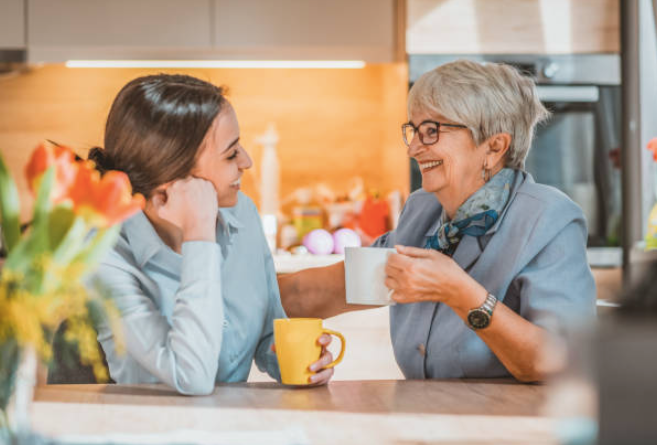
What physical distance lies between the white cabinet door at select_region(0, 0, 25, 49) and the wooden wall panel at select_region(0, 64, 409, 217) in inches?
16.0

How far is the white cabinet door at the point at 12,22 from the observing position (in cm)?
287

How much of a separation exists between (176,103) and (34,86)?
7.65 feet

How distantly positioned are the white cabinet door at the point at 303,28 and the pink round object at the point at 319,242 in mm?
719

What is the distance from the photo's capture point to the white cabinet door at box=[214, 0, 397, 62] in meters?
2.92

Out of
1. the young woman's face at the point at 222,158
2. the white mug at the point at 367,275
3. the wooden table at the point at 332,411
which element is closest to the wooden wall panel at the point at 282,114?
the young woman's face at the point at 222,158

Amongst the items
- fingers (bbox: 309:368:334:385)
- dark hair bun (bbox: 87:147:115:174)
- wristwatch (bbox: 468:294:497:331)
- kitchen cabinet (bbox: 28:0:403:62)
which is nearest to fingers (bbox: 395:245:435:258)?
wristwatch (bbox: 468:294:497:331)

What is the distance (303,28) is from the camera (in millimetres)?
2932

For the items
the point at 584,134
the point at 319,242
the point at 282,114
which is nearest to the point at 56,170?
the point at 319,242

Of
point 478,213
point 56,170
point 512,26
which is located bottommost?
point 478,213

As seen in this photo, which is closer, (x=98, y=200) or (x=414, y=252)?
(x=98, y=200)

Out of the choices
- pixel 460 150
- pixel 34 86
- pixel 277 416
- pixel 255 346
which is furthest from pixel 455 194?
pixel 34 86

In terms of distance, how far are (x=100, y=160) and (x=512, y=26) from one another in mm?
1994

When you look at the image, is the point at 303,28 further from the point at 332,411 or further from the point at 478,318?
the point at 332,411

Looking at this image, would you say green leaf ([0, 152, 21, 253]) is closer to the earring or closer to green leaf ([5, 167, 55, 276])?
green leaf ([5, 167, 55, 276])
